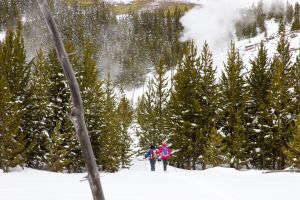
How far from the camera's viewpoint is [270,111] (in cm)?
2547

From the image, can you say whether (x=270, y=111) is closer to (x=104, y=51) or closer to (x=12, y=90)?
(x=12, y=90)

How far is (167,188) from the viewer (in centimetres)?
1165

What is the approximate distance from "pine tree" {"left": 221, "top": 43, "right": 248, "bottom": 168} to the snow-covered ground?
9.99 m

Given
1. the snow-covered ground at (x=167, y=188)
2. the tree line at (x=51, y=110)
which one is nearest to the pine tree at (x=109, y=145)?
the tree line at (x=51, y=110)

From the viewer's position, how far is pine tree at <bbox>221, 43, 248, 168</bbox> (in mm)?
24641

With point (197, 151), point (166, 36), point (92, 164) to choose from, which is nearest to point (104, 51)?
point (166, 36)

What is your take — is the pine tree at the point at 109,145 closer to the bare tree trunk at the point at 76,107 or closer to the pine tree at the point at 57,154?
the pine tree at the point at 57,154

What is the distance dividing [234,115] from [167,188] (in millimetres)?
15882

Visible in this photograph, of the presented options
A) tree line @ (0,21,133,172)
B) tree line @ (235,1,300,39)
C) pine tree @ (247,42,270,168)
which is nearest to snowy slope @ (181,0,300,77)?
tree line @ (235,1,300,39)

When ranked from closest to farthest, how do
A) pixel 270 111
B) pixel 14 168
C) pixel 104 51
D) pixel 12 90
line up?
1. pixel 14 168
2. pixel 12 90
3. pixel 270 111
4. pixel 104 51

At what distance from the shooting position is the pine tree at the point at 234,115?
2464 cm

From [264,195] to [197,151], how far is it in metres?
16.4

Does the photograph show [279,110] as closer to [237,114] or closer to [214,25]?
[237,114]

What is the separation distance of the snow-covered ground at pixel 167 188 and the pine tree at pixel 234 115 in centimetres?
999
